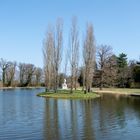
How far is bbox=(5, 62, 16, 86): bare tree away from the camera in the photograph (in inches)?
5443

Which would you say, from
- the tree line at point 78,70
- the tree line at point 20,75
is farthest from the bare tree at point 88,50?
the tree line at point 20,75

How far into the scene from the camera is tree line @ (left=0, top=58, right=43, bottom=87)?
454 ft

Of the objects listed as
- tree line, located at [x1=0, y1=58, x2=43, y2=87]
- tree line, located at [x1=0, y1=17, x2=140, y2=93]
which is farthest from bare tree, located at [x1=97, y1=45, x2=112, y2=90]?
tree line, located at [x1=0, y1=58, x2=43, y2=87]

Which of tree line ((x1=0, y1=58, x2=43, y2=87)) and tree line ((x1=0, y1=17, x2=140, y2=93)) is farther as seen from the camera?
tree line ((x1=0, y1=58, x2=43, y2=87))

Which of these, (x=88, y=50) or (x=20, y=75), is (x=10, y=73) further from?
(x=88, y=50)

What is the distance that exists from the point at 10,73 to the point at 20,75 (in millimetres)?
5409

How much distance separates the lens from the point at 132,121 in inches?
1034

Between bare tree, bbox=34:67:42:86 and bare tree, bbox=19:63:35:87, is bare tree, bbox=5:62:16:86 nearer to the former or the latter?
bare tree, bbox=19:63:35:87

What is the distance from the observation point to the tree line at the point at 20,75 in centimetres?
13850

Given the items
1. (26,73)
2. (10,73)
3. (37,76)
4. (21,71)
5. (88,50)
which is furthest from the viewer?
(37,76)

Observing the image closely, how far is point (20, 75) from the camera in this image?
470ft

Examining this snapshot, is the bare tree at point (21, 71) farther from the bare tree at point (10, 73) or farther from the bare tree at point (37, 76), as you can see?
the bare tree at point (37, 76)

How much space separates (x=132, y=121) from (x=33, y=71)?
123174mm

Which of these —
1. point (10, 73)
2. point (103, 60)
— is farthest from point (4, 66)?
point (103, 60)
